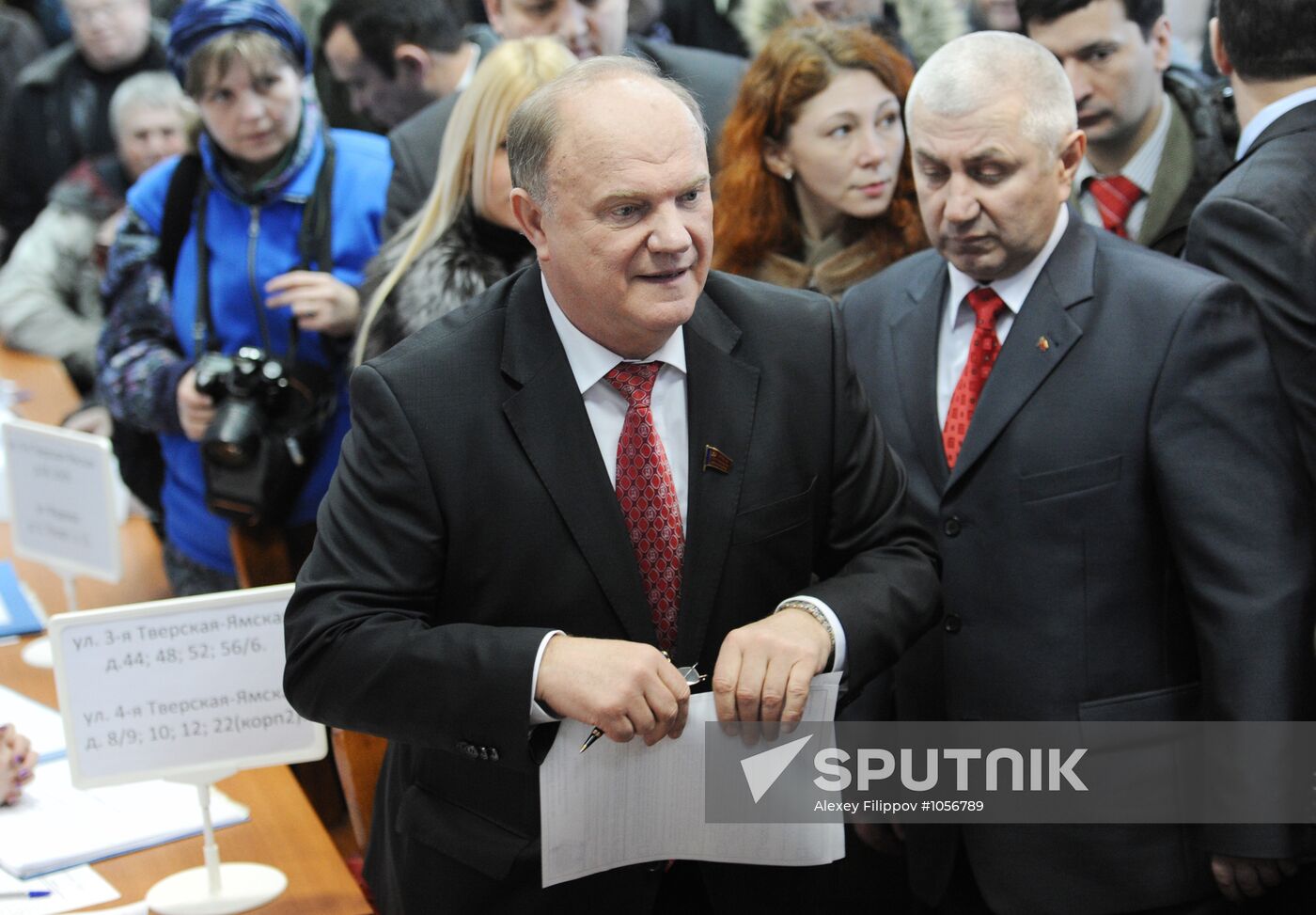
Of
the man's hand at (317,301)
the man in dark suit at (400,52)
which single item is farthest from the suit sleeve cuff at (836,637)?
the man in dark suit at (400,52)

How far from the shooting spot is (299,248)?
3.56 meters

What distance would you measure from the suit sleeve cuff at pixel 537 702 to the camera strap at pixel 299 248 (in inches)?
77.1

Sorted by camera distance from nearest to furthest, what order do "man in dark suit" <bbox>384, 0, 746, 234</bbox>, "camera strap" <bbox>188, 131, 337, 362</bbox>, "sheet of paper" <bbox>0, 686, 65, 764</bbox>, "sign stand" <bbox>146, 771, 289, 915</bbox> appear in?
1. "sign stand" <bbox>146, 771, 289, 915</bbox>
2. "sheet of paper" <bbox>0, 686, 65, 764</bbox>
3. "camera strap" <bbox>188, 131, 337, 362</bbox>
4. "man in dark suit" <bbox>384, 0, 746, 234</bbox>

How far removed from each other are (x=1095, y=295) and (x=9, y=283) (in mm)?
4481

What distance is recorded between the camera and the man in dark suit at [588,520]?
1764mm

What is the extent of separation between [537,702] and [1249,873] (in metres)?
1.16

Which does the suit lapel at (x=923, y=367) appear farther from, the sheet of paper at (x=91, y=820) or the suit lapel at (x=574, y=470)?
the sheet of paper at (x=91, y=820)

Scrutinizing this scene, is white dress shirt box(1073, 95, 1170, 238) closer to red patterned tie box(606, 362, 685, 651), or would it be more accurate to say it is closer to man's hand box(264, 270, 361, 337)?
red patterned tie box(606, 362, 685, 651)

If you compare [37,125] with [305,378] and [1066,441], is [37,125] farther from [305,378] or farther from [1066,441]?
[1066,441]

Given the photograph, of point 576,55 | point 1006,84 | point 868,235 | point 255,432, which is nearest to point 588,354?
point 1006,84

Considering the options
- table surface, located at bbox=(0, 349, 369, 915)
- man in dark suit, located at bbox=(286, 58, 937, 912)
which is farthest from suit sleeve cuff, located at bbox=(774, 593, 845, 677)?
table surface, located at bbox=(0, 349, 369, 915)

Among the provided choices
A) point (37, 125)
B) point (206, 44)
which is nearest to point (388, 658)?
point (206, 44)

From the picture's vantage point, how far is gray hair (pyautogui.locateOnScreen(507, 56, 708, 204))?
1807mm

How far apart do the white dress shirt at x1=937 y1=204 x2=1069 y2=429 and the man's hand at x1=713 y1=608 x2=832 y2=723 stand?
2.49 feet
